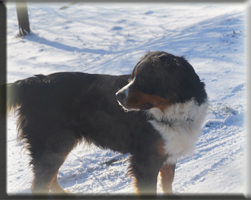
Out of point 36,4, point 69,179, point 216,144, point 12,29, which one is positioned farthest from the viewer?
point 36,4

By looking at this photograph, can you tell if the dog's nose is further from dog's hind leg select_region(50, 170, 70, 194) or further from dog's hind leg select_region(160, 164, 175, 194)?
dog's hind leg select_region(50, 170, 70, 194)

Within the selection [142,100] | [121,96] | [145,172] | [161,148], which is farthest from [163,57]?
[145,172]

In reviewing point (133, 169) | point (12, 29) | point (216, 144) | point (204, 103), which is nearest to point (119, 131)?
point (133, 169)

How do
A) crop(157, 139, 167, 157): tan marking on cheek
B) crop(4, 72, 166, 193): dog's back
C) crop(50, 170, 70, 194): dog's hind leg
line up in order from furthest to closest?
crop(50, 170, 70, 194): dog's hind leg, crop(4, 72, 166, 193): dog's back, crop(157, 139, 167, 157): tan marking on cheek

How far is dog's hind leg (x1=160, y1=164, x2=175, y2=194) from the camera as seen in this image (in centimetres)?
361

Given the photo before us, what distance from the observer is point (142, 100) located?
3.11 m

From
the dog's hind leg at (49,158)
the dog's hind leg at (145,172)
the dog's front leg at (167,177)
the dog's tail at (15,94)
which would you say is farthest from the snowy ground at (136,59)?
the dog's tail at (15,94)

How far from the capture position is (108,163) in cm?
438

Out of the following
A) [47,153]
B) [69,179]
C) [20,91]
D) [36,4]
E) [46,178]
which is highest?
[36,4]

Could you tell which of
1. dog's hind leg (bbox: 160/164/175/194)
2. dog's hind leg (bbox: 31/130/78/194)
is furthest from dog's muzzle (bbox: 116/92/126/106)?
dog's hind leg (bbox: 160/164/175/194)

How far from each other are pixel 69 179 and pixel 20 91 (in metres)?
1.61

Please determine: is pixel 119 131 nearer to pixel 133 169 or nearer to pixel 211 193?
pixel 133 169

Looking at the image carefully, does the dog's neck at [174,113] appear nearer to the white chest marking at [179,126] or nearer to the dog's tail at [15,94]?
the white chest marking at [179,126]

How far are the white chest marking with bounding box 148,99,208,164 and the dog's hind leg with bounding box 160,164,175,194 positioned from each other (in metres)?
0.27
